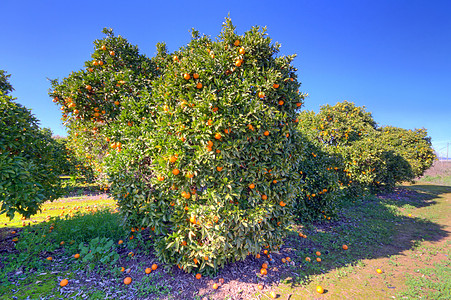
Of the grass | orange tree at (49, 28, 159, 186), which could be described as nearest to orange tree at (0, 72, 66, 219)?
orange tree at (49, 28, 159, 186)

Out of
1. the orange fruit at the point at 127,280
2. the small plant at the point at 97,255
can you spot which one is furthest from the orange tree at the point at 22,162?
the orange fruit at the point at 127,280

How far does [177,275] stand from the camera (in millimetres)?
3951

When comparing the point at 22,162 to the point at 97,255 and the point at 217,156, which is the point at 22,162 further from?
the point at 217,156

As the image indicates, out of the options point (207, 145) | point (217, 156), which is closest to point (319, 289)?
point (217, 156)

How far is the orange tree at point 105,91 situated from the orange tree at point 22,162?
823 mm

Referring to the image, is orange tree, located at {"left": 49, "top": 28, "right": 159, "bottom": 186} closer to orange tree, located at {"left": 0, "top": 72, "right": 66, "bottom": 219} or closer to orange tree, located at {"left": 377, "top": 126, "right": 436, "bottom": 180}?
orange tree, located at {"left": 0, "top": 72, "right": 66, "bottom": 219}

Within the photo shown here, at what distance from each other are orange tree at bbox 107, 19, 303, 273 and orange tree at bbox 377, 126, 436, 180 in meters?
14.4

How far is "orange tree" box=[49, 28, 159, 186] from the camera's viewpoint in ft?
15.2

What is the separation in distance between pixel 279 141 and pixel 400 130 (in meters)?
19.0

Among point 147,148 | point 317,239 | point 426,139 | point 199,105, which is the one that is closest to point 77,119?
point 147,148

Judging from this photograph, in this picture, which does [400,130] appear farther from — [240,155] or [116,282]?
[116,282]

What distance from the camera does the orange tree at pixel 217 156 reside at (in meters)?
3.56

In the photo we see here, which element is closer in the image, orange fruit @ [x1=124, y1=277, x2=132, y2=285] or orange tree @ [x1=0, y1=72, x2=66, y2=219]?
orange tree @ [x1=0, y1=72, x2=66, y2=219]

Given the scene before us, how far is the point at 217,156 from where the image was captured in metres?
3.59
